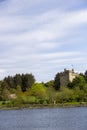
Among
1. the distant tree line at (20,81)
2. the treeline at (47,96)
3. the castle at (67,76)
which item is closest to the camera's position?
the treeline at (47,96)

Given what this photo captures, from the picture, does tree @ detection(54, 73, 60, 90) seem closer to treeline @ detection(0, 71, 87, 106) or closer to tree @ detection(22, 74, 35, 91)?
tree @ detection(22, 74, 35, 91)

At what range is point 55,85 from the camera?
534ft

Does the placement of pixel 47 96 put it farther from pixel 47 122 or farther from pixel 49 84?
pixel 47 122

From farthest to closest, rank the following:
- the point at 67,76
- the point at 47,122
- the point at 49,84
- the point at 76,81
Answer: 1. the point at 67,76
2. the point at 49,84
3. the point at 76,81
4. the point at 47,122

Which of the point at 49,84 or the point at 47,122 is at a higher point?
the point at 49,84

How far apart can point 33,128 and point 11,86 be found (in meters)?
115

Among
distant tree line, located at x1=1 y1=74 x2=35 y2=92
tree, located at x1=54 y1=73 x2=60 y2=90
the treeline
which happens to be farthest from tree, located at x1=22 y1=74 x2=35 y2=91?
tree, located at x1=54 y1=73 x2=60 y2=90

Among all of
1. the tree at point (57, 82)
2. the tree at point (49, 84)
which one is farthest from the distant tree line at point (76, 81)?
the tree at point (49, 84)

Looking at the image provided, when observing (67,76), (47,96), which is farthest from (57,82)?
(47,96)

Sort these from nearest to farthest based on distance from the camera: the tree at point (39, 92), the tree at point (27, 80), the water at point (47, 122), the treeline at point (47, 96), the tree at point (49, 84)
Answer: the water at point (47, 122), the treeline at point (47, 96), the tree at point (39, 92), the tree at point (27, 80), the tree at point (49, 84)

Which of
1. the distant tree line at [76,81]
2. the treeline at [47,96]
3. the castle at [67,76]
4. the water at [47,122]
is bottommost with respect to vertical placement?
the water at [47,122]

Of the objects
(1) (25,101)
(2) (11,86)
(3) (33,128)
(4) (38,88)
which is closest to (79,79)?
(4) (38,88)

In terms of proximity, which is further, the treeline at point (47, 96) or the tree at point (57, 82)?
the tree at point (57, 82)

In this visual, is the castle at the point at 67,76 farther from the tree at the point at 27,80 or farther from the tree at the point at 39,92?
the tree at the point at 39,92
